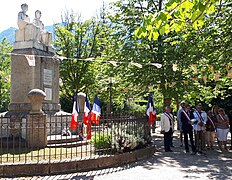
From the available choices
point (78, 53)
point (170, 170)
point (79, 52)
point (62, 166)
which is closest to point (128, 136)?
point (170, 170)

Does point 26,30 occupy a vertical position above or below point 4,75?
below

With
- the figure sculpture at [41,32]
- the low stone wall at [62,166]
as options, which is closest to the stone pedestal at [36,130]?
the low stone wall at [62,166]

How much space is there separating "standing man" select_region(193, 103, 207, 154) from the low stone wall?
154 inches

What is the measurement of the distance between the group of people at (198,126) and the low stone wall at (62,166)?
3101 mm

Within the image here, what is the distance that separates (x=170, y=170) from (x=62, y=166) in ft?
10.1

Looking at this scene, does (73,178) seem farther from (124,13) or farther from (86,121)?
(124,13)

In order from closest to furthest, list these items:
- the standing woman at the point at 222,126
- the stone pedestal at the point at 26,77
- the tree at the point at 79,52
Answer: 1. the standing woman at the point at 222,126
2. the stone pedestal at the point at 26,77
3. the tree at the point at 79,52

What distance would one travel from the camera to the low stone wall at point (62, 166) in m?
7.59

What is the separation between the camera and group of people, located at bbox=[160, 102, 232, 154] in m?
11.4

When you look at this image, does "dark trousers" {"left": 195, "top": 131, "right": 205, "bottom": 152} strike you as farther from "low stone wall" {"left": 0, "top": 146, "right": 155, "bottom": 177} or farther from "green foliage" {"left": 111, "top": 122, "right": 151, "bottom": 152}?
"low stone wall" {"left": 0, "top": 146, "right": 155, "bottom": 177}

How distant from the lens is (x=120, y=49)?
58.2 ft

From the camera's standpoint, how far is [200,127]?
39.0 ft

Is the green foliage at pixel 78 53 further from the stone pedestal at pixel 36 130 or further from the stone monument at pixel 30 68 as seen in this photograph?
the stone pedestal at pixel 36 130

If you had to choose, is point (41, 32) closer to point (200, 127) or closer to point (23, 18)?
point (23, 18)
